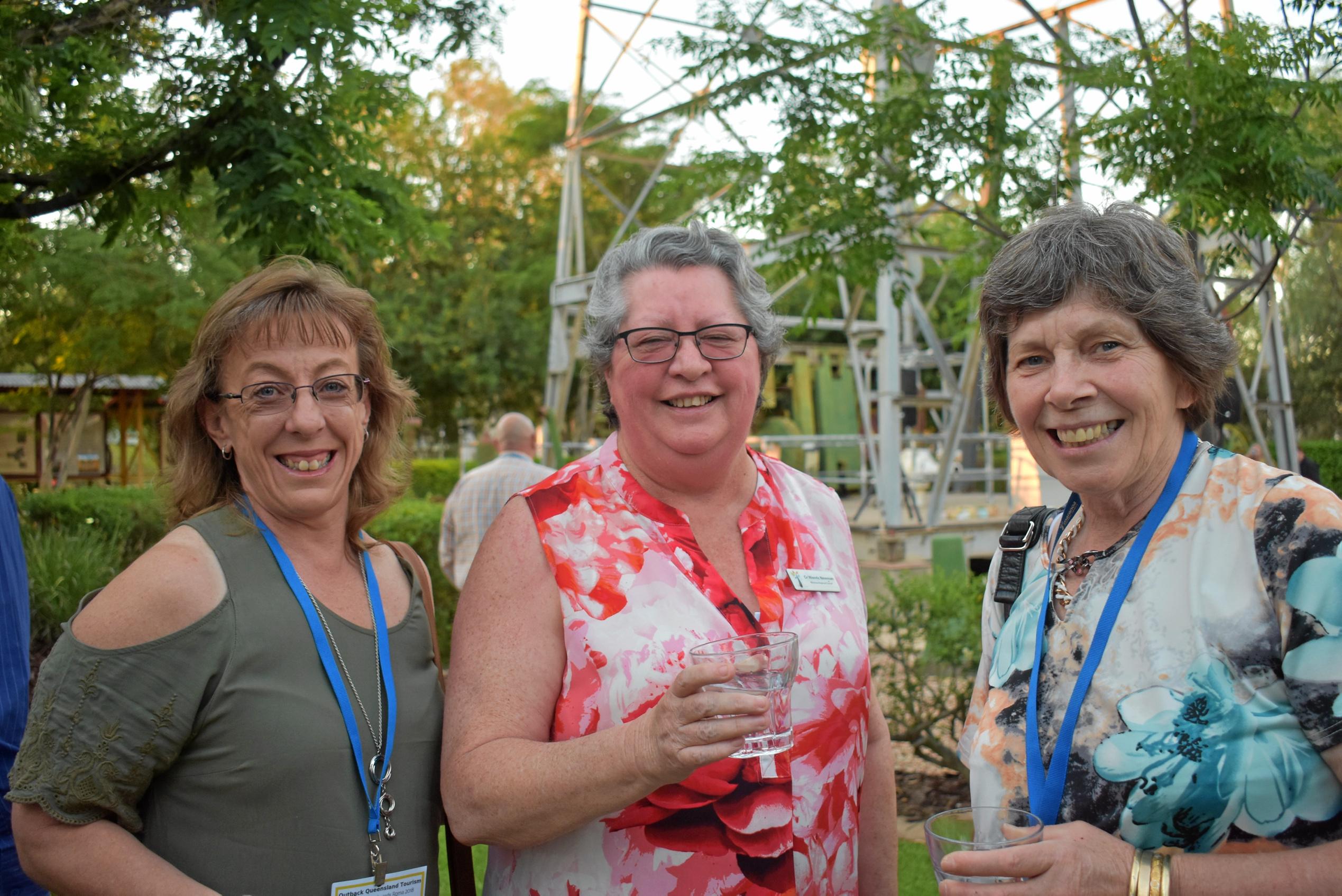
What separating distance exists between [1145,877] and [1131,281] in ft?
3.47

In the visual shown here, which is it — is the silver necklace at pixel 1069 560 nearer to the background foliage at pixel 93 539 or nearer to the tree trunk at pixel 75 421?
the background foliage at pixel 93 539

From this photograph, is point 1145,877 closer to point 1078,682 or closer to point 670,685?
point 1078,682

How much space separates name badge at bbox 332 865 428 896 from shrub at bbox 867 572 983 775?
11.6 ft

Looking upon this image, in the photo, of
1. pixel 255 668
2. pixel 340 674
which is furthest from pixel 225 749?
pixel 340 674

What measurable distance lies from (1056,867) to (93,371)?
80.8 feet

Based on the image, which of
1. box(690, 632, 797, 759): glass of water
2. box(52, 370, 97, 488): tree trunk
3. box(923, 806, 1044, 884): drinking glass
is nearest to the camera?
box(923, 806, 1044, 884): drinking glass

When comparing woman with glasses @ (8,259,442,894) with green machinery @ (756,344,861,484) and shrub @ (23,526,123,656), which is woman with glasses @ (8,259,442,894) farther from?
green machinery @ (756,344,861,484)

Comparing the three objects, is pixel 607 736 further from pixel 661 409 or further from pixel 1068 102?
pixel 1068 102

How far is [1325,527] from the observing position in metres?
1.69

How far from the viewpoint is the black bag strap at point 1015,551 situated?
2258mm

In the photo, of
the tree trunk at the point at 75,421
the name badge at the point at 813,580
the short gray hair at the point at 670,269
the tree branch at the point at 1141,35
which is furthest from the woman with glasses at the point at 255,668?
the tree trunk at the point at 75,421

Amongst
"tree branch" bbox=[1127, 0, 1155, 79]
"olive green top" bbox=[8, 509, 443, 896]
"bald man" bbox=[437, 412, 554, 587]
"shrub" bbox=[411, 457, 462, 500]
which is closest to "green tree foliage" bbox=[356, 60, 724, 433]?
"shrub" bbox=[411, 457, 462, 500]

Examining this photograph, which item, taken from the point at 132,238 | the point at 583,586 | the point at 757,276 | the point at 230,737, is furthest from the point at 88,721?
the point at 132,238

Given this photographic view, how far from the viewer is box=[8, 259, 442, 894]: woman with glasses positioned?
1938mm
